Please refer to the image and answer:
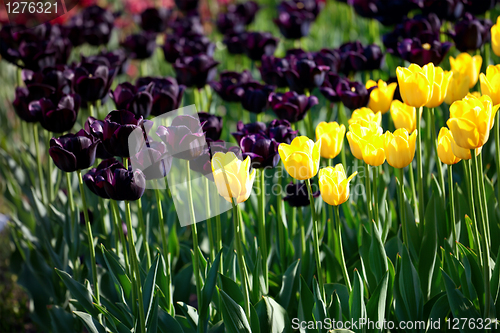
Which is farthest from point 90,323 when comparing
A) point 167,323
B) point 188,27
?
point 188,27

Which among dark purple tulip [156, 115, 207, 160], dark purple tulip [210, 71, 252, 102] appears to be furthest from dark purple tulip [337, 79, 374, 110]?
dark purple tulip [156, 115, 207, 160]

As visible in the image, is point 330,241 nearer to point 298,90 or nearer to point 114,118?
point 298,90

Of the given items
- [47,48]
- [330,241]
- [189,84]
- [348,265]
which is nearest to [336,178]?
[330,241]

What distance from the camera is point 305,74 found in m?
2.10

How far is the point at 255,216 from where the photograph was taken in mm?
2049

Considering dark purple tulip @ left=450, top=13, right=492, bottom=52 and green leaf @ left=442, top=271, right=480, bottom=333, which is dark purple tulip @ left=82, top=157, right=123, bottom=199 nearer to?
green leaf @ left=442, top=271, right=480, bottom=333

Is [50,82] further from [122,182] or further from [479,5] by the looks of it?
[479,5]

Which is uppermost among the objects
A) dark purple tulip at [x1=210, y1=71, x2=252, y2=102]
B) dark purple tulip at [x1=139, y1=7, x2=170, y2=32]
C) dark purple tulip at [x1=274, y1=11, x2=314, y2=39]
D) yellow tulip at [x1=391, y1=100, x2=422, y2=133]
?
dark purple tulip at [x1=139, y1=7, x2=170, y2=32]

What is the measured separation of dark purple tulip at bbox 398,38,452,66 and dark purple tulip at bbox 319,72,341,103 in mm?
361

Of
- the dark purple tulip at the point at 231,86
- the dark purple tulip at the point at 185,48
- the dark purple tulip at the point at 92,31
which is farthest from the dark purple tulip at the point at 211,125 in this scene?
the dark purple tulip at the point at 92,31

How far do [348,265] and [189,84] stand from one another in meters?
1.28

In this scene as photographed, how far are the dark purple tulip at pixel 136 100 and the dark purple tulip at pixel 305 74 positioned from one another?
68 centimetres

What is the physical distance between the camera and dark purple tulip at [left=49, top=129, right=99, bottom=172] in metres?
1.37

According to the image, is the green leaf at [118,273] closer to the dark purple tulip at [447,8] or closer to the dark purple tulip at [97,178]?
the dark purple tulip at [97,178]
